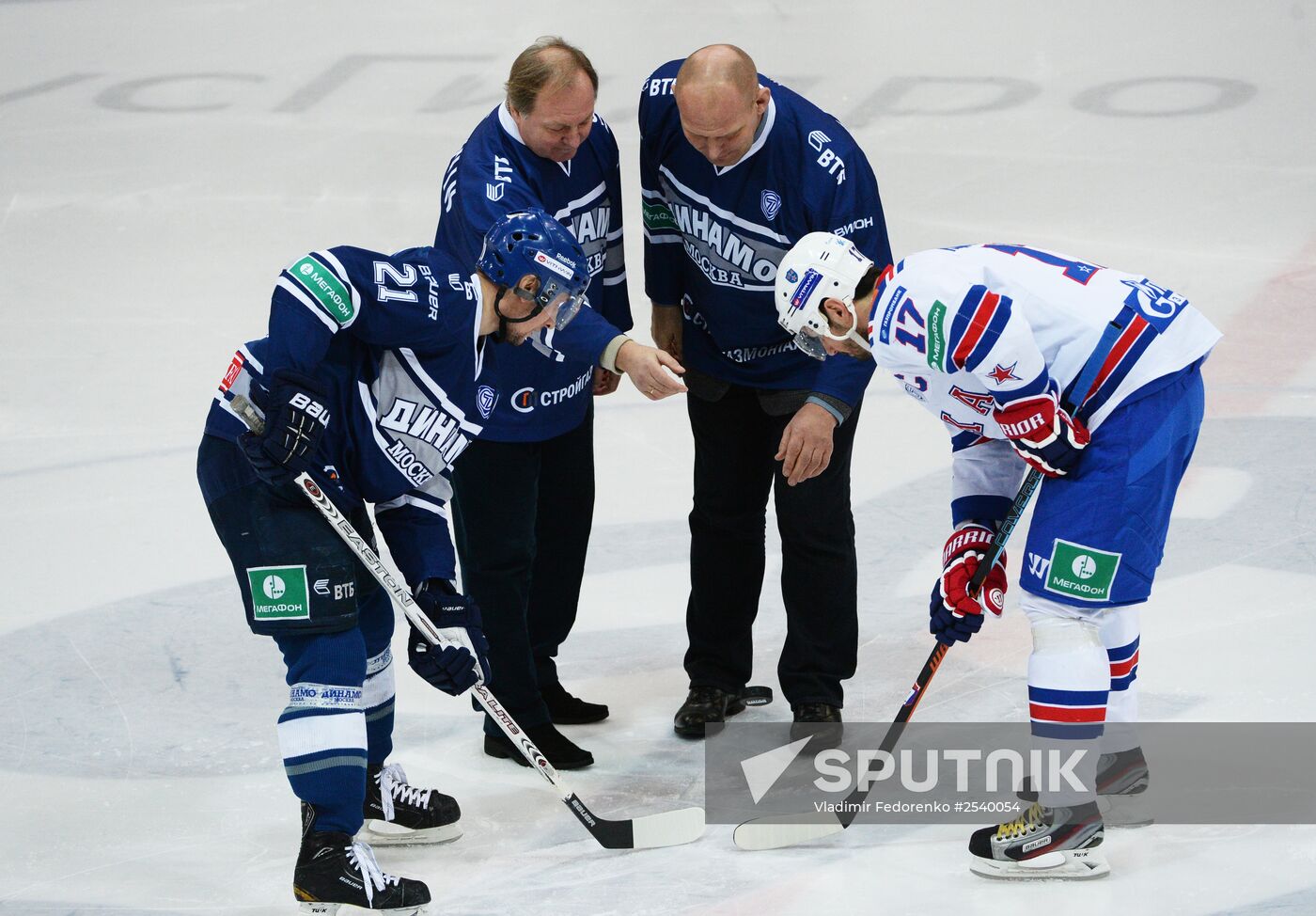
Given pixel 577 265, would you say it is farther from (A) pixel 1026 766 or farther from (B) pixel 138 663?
(B) pixel 138 663

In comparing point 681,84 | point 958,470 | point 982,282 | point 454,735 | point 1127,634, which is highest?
point 681,84

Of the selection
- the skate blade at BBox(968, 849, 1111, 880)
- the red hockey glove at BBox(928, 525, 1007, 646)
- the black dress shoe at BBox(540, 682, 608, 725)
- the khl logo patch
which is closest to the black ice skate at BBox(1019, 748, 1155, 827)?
the skate blade at BBox(968, 849, 1111, 880)

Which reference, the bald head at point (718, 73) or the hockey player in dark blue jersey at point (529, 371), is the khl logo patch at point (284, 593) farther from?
the bald head at point (718, 73)

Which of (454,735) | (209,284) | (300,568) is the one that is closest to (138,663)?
(454,735)

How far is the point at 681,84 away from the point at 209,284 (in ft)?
12.0

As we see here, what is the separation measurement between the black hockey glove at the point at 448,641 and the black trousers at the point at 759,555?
0.79 m

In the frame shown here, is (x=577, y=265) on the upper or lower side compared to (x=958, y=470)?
upper

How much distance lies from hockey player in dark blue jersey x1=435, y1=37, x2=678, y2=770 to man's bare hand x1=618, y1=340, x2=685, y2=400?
0.09 ft

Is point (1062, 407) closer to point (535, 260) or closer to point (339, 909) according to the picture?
point (535, 260)

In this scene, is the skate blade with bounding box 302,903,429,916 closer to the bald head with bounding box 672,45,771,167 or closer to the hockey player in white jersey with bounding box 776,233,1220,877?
the hockey player in white jersey with bounding box 776,233,1220,877

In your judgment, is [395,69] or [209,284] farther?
[395,69]

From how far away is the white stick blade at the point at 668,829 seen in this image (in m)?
3.12

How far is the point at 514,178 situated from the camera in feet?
11.0

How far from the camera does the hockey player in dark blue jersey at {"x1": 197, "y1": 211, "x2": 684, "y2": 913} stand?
8.88 feet
